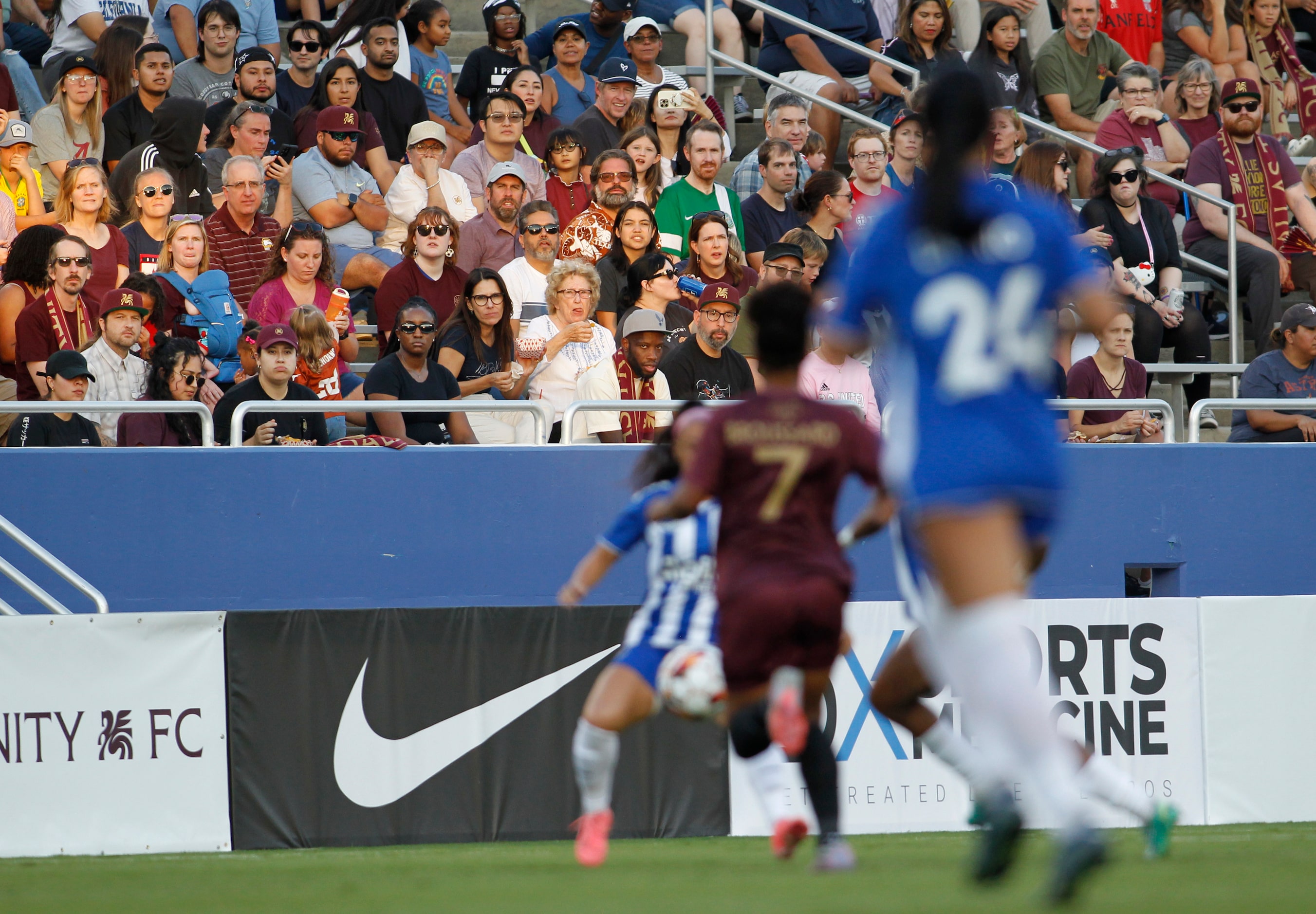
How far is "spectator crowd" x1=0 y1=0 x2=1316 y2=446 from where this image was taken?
34.7ft

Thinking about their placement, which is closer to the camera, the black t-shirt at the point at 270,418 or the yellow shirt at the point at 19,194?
the black t-shirt at the point at 270,418

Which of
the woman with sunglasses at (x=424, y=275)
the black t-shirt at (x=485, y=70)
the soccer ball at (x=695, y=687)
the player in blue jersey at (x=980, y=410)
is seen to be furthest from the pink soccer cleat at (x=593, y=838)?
the black t-shirt at (x=485, y=70)

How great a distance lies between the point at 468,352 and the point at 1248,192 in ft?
22.5

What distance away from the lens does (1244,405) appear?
10742mm

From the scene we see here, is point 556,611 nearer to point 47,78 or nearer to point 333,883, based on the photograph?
point 333,883

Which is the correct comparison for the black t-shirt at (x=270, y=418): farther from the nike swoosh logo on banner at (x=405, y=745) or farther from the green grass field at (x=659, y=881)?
the green grass field at (x=659, y=881)

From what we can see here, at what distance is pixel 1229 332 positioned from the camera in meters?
13.0

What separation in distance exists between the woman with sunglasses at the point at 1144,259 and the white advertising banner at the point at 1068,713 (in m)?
3.21

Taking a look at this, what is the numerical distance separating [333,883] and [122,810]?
3.21 metres

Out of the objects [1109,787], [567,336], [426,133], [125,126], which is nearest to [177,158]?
[125,126]

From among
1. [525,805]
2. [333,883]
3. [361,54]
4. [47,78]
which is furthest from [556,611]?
[47,78]

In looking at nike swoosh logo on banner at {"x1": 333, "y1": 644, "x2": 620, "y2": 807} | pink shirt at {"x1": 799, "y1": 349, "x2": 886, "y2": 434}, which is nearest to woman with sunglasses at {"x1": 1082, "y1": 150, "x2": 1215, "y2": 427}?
pink shirt at {"x1": 799, "y1": 349, "x2": 886, "y2": 434}

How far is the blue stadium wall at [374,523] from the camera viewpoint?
Answer: 1023cm

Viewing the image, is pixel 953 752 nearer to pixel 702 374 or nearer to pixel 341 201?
pixel 702 374
